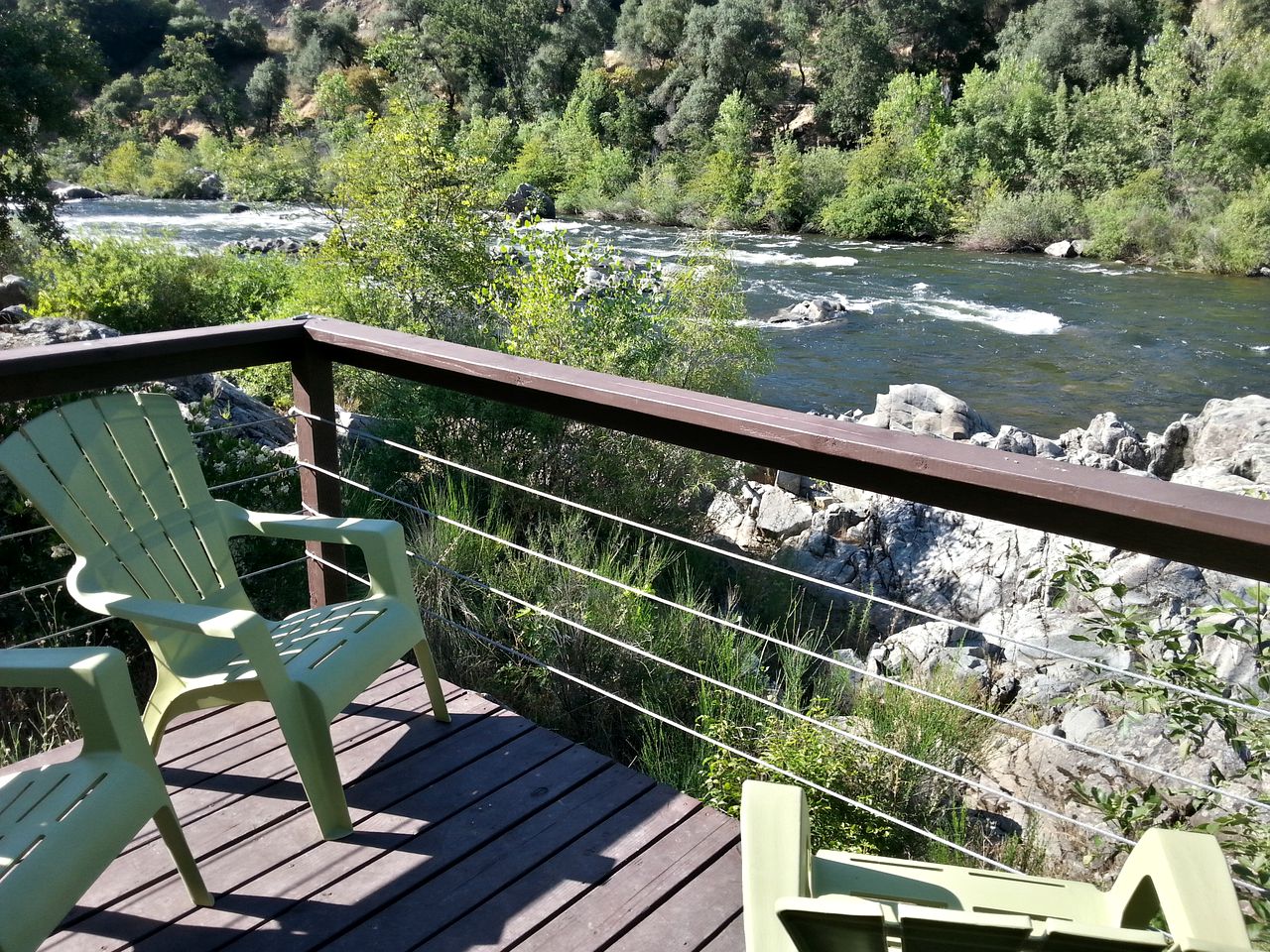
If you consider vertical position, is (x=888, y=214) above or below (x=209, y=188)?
below

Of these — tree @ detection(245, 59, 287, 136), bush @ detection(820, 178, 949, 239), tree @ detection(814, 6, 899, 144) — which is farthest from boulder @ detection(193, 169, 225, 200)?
bush @ detection(820, 178, 949, 239)

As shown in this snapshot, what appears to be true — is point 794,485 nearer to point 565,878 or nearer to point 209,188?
point 565,878

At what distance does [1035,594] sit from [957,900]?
422 centimetres

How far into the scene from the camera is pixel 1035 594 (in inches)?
Result: 198

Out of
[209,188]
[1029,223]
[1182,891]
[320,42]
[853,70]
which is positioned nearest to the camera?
[1182,891]

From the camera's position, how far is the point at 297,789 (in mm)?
1890

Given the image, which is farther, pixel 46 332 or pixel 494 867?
pixel 46 332

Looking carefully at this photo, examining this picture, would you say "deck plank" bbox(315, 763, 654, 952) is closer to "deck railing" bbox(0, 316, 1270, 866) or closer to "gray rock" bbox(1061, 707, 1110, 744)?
"deck railing" bbox(0, 316, 1270, 866)

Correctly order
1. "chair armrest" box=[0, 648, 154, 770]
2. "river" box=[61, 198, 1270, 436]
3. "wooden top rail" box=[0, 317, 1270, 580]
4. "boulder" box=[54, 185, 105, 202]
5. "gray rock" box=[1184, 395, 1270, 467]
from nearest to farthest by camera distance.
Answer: "wooden top rail" box=[0, 317, 1270, 580]
"chair armrest" box=[0, 648, 154, 770]
"gray rock" box=[1184, 395, 1270, 467]
"river" box=[61, 198, 1270, 436]
"boulder" box=[54, 185, 105, 202]

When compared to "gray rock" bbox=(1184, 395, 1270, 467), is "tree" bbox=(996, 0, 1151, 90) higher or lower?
higher

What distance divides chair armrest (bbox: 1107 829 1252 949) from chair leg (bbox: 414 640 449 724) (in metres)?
1.35

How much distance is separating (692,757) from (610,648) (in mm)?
541

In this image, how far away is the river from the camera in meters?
10.1

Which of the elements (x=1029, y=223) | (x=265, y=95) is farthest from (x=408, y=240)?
(x=265, y=95)
